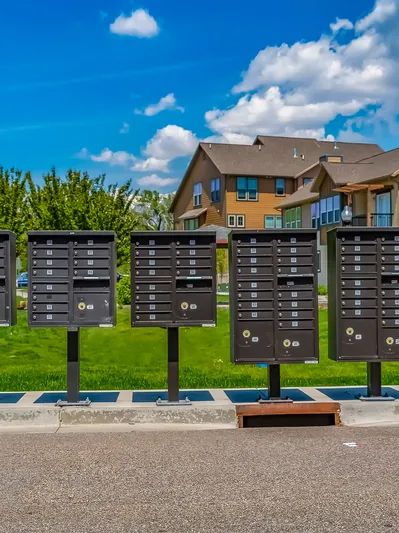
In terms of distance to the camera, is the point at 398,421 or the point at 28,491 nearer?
the point at 28,491

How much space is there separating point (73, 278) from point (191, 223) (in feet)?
168

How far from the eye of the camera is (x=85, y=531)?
4559mm

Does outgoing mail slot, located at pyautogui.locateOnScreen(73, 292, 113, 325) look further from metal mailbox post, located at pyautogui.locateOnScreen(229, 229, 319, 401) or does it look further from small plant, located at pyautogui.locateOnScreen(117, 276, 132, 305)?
small plant, located at pyautogui.locateOnScreen(117, 276, 132, 305)

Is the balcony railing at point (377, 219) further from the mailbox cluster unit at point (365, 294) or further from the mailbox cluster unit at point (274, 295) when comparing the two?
the mailbox cluster unit at point (274, 295)

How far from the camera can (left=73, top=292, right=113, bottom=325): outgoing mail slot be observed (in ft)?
26.9

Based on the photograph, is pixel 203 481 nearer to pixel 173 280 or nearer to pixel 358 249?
pixel 173 280

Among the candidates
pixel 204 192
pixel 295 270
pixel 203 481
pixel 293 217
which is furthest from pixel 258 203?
pixel 203 481

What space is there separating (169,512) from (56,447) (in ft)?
7.61

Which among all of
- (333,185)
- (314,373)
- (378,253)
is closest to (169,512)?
(378,253)

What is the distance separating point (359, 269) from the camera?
8344mm

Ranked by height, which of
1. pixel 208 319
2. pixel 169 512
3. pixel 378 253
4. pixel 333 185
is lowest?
pixel 169 512

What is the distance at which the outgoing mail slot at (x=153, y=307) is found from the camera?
327 inches

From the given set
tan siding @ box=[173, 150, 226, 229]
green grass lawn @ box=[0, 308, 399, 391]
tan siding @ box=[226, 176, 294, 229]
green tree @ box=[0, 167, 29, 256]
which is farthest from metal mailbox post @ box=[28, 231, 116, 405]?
tan siding @ box=[226, 176, 294, 229]

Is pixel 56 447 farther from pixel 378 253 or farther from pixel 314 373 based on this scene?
pixel 314 373
